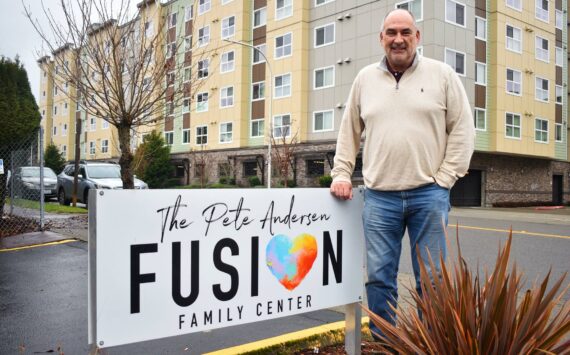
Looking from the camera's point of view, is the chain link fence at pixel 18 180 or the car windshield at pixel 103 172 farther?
the car windshield at pixel 103 172

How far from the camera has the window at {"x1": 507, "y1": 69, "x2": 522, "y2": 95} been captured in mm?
30734

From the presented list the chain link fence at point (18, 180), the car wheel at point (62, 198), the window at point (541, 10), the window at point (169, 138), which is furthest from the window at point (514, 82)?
the window at point (169, 138)

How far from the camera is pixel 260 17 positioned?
3706 cm

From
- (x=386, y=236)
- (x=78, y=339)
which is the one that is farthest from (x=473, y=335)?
(x=78, y=339)

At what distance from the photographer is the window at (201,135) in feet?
132

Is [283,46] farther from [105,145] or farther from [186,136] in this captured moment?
[105,145]

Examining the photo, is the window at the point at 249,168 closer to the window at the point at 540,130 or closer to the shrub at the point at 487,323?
the window at the point at 540,130

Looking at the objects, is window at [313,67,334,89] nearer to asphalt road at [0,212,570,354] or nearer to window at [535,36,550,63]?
window at [535,36,550,63]

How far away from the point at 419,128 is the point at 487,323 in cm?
125

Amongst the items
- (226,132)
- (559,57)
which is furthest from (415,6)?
(226,132)

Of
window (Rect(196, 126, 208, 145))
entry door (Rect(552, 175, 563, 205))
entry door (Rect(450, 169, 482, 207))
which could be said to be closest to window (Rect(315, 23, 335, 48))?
entry door (Rect(450, 169, 482, 207))

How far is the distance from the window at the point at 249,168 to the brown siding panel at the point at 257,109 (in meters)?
3.33

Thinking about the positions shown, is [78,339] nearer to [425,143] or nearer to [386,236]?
[386,236]

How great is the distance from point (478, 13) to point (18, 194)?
2659 centimetres
